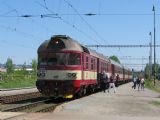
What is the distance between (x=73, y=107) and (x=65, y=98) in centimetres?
796

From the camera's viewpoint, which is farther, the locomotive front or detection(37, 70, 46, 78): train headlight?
detection(37, 70, 46, 78): train headlight

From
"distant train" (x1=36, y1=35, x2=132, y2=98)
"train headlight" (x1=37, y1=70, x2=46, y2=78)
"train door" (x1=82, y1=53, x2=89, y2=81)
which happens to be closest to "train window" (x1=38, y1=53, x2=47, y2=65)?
"distant train" (x1=36, y1=35, x2=132, y2=98)

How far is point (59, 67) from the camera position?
2755cm

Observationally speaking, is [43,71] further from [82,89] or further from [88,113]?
[88,113]

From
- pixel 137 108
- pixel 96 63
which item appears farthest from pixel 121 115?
pixel 96 63

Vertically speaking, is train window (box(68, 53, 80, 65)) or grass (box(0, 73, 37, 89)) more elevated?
train window (box(68, 53, 80, 65))

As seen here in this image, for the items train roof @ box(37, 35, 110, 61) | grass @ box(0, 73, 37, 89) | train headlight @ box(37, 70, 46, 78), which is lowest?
grass @ box(0, 73, 37, 89)

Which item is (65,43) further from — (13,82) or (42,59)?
(13,82)

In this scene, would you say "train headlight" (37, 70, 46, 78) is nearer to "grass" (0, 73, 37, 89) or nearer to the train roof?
the train roof

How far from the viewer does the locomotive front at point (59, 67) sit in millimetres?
27359

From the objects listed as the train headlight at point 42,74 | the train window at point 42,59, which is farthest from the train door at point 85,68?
the train headlight at point 42,74

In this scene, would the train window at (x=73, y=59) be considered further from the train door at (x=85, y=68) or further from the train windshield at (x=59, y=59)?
the train door at (x=85, y=68)

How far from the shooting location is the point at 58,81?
27.3m

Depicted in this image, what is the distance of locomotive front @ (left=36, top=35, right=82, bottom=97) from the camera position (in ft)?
89.8
